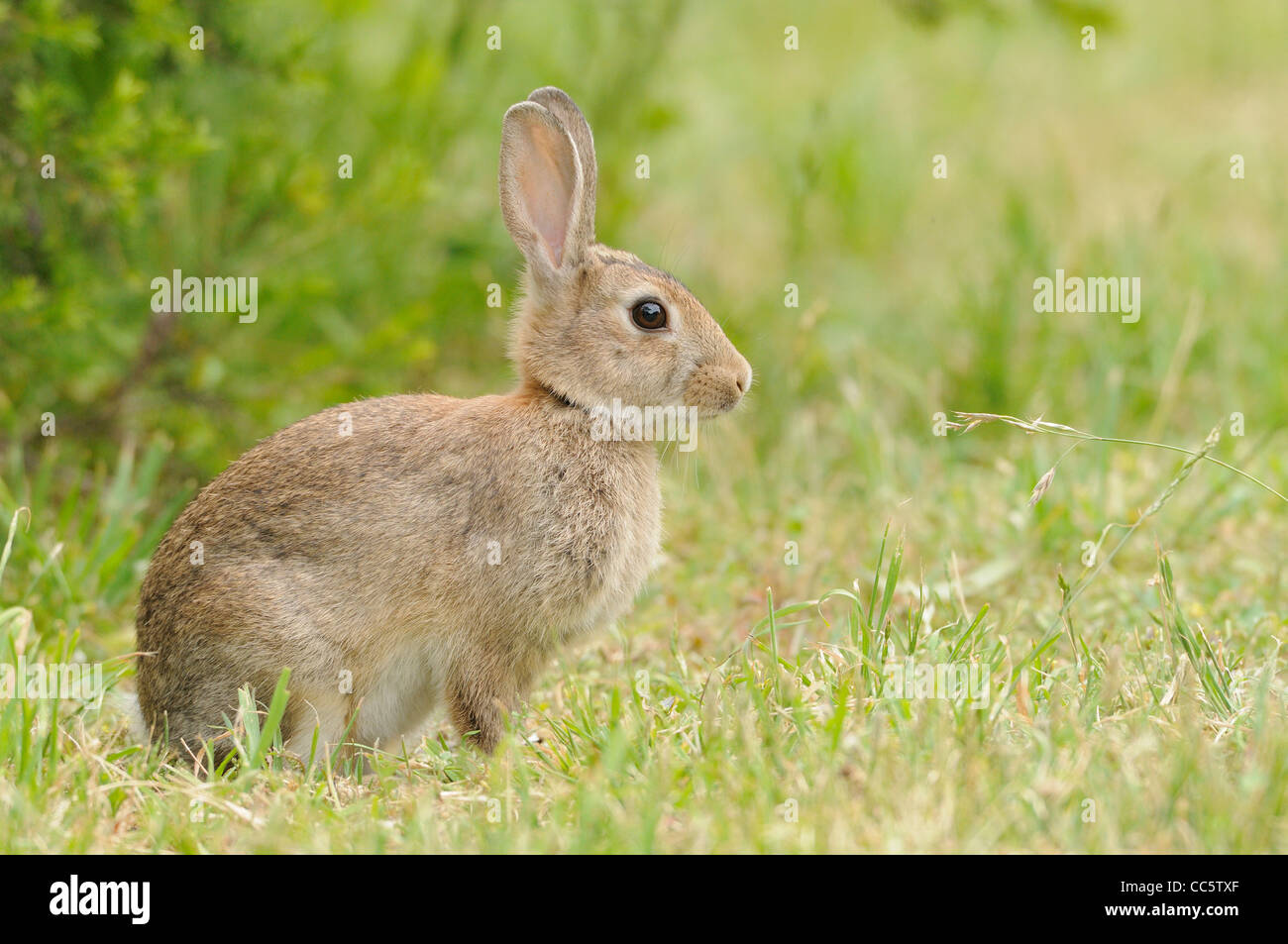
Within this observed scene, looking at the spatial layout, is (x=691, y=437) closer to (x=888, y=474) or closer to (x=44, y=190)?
(x=888, y=474)

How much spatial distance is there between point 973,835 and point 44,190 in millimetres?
4602

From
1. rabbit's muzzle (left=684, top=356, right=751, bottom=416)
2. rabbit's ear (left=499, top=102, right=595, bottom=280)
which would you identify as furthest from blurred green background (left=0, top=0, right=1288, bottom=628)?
rabbit's ear (left=499, top=102, right=595, bottom=280)

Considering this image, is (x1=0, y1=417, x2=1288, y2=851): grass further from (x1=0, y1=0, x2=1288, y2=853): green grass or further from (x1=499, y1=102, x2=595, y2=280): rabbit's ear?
(x1=499, y1=102, x2=595, y2=280): rabbit's ear

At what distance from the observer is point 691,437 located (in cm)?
486

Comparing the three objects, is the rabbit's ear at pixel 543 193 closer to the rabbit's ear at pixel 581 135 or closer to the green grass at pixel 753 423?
the rabbit's ear at pixel 581 135

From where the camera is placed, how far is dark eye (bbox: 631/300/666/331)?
185 inches

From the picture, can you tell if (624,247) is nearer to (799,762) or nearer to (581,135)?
(581,135)

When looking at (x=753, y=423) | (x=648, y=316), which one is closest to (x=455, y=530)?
(x=648, y=316)

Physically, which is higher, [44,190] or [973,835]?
[44,190]

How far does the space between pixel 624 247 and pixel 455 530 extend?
3.49 metres

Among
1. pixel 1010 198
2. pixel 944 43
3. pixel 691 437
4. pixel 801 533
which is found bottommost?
pixel 801 533

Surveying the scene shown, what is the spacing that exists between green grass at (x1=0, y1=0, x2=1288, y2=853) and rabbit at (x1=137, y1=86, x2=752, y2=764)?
20 centimetres

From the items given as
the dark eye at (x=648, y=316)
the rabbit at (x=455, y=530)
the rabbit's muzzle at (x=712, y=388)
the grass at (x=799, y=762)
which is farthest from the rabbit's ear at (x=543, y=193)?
the grass at (x=799, y=762)
